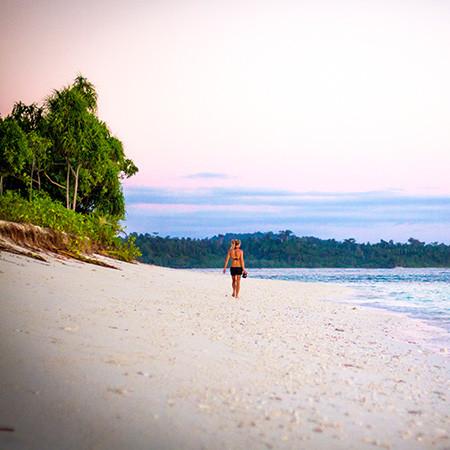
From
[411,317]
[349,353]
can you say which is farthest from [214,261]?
[349,353]

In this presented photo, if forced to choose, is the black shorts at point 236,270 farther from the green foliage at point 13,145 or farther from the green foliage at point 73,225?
the green foliage at point 13,145

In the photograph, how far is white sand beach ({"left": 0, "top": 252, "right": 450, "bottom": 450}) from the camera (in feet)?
14.8

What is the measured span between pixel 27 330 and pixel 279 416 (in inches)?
134

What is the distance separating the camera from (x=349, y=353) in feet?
28.8

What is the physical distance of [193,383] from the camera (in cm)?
573

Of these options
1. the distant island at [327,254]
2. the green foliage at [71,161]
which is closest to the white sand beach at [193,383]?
the green foliage at [71,161]

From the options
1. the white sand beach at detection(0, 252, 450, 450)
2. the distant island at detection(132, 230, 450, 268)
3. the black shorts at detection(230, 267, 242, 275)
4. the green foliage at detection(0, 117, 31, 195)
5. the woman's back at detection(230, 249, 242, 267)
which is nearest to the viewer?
the white sand beach at detection(0, 252, 450, 450)

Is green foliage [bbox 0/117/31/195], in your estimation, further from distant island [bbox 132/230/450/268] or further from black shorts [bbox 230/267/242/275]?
distant island [bbox 132/230/450/268]

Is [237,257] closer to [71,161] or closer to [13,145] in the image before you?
[13,145]

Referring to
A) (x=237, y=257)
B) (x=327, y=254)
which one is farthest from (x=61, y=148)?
(x=327, y=254)

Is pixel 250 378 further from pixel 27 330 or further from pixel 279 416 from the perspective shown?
pixel 27 330

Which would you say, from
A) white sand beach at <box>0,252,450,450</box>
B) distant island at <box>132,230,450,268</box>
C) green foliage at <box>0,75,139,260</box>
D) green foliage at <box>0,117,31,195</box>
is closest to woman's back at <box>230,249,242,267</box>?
white sand beach at <box>0,252,450,450</box>

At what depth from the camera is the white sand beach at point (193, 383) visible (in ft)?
14.8

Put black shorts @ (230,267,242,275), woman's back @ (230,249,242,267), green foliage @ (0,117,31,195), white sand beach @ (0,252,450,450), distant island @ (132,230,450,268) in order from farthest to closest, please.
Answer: distant island @ (132,230,450,268)
green foliage @ (0,117,31,195)
woman's back @ (230,249,242,267)
black shorts @ (230,267,242,275)
white sand beach @ (0,252,450,450)
